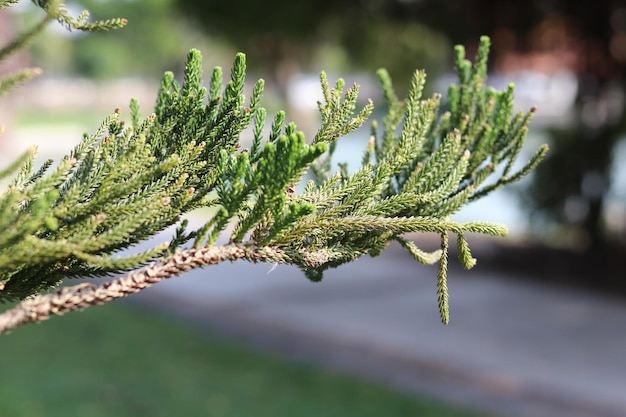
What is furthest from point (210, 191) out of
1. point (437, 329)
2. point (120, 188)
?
point (437, 329)

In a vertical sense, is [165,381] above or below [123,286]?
above

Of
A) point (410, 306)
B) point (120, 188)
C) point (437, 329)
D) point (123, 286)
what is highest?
point (410, 306)

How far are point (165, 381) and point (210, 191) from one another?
6313mm

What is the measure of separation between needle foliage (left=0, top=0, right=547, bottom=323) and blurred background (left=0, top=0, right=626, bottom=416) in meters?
3.87

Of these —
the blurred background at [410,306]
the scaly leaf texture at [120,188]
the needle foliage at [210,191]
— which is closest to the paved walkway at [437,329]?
the blurred background at [410,306]

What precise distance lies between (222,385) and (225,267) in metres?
4.97

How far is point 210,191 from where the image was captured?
1.21 m

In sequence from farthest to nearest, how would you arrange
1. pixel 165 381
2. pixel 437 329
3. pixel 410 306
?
pixel 410 306 < pixel 437 329 < pixel 165 381

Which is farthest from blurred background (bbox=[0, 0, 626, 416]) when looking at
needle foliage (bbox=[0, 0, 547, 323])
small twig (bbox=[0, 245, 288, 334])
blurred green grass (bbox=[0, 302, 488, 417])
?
small twig (bbox=[0, 245, 288, 334])

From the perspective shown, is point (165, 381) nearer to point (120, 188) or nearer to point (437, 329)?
point (437, 329)

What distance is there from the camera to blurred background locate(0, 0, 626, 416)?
687 cm

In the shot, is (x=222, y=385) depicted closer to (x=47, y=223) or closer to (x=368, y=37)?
(x=47, y=223)

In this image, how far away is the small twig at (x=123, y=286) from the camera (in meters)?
1.12

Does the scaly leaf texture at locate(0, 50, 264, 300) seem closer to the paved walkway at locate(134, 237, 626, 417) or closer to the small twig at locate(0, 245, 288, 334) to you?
the small twig at locate(0, 245, 288, 334)
